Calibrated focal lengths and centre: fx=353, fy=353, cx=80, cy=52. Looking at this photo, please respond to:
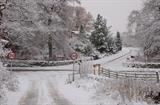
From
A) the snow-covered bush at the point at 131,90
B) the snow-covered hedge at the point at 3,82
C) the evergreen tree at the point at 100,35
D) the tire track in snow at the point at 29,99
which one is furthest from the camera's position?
the evergreen tree at the point at 100,35

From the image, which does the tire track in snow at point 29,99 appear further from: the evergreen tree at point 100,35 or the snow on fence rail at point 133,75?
the evergreen tree at point 100,35

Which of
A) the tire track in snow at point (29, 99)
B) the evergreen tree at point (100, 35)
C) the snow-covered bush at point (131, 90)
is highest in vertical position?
the evergreen tree at point (100, 35)

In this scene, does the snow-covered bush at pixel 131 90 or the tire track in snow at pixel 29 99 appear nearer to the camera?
the snow-covered bush at pixel 131 90

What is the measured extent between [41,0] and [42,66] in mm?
10259

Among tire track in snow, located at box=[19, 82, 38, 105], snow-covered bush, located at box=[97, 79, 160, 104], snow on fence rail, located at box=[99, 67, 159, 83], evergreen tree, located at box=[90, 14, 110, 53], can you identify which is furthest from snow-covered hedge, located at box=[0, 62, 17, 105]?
evergreen tree, located at box=[90, 14, 110, 53]

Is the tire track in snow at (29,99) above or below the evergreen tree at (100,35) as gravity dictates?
below

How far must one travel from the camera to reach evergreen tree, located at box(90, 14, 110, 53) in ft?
241

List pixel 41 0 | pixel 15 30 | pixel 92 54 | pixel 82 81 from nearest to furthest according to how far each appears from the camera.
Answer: pixel 82 81
pixel 15 30
pixel 41 0
pixel 92 54

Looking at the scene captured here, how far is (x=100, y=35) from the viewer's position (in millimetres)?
73250

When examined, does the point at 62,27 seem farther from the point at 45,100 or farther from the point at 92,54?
the point at 45,100

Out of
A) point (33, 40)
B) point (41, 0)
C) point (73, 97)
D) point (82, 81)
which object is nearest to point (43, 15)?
point (41, 0)

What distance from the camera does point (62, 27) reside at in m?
55.3

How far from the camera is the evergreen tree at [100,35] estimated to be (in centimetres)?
7350

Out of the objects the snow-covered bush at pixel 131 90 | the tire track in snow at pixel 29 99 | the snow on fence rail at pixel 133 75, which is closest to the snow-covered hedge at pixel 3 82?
the tire track in snow at pixel 29 99
